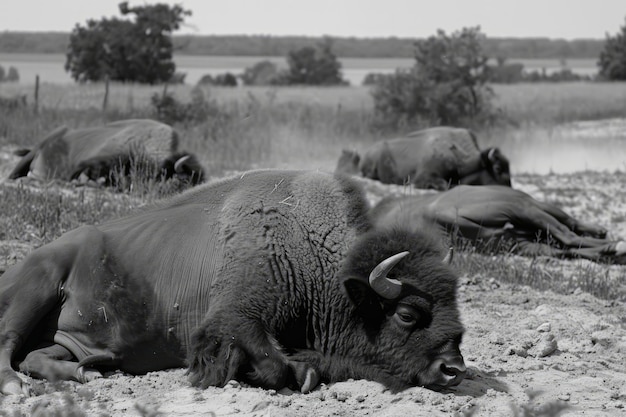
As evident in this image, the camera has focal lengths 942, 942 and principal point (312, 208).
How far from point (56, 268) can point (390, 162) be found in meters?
13.6

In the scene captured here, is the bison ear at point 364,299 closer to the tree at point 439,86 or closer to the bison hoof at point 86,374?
the bison hoof at point 86,374

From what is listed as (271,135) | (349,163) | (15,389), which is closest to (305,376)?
(15,389)

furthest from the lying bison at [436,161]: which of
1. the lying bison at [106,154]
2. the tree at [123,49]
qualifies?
the tree at [123,49]

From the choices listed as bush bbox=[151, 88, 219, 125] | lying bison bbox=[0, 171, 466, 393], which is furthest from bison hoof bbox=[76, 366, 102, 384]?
bush bbox=[151, 88, 219, 125]

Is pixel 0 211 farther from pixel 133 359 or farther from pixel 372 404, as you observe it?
pixel 372 404

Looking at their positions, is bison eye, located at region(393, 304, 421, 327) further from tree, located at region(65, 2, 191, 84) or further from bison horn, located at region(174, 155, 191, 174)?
tree, located at region(65, 2, 191, 84)

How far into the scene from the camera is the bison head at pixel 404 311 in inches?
236

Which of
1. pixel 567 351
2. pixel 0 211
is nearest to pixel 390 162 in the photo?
pixel 0 211

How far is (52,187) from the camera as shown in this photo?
41.9ft

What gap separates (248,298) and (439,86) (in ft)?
79.4

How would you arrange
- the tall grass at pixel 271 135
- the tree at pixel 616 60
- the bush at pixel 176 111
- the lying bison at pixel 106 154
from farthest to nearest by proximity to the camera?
the tree at pixel 616 60 < the bush at pixel 176 111 < the lying bison at pixel 106 154 < the tall grass at pixel 271 135

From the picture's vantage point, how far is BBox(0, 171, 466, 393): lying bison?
6113 millimetres

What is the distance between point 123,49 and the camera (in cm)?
4894

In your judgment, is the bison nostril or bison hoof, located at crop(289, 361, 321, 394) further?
bison hoof, located at crop(289, 361, 321, 394)
